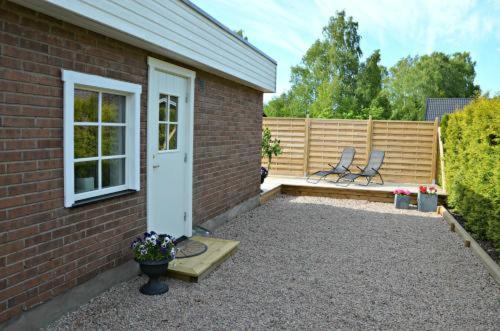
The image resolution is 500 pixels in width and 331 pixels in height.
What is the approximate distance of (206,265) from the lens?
4.23m

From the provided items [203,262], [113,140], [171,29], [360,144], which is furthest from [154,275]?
[360,144]

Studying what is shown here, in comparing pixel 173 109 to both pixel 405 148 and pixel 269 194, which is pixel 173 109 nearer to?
pixel 269 194

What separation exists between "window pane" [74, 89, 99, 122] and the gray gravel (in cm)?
155

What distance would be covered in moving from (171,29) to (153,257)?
231cm

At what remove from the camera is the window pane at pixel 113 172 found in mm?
3730

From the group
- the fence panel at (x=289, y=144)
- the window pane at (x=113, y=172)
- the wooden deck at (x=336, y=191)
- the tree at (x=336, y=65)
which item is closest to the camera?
the window pane at (x=113, y=172)

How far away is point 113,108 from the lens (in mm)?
3803

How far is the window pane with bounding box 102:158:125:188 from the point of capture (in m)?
3.73

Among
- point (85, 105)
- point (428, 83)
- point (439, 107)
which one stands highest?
point (428, 83)

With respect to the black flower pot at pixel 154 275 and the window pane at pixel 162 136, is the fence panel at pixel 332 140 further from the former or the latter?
the black flower pot at pixel 154 275

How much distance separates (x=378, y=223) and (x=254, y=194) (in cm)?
239

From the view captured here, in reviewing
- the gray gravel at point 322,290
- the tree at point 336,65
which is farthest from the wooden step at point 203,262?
the tree at point 336,65

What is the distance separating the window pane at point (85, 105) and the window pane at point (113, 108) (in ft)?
0.39

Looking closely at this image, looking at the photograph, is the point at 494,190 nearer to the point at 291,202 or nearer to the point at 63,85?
the point at 291,202
